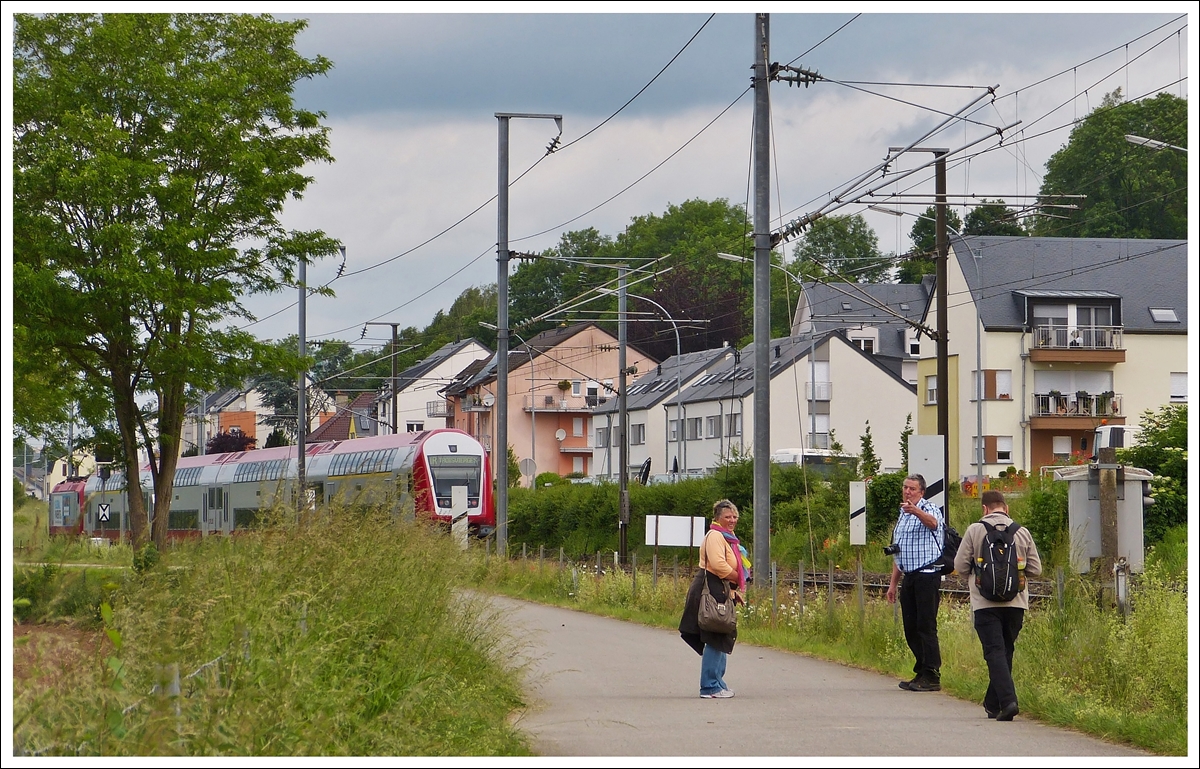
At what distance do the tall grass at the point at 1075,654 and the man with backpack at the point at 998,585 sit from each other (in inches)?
14.5

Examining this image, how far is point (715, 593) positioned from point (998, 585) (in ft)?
8.31

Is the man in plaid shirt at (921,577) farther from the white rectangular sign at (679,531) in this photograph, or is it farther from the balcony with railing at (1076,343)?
the balcony with railing at (1076,343)

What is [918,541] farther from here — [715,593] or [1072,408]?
[1072,408]

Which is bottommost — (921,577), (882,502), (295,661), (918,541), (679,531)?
(295,661)

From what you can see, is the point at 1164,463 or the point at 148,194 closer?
the point at 148,194

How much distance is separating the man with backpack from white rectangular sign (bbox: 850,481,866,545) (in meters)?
8.12

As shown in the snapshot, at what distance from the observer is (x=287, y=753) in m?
6.56

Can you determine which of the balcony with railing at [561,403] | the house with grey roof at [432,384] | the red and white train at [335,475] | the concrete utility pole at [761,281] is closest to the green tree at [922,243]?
the balcony with railing at [561,403]

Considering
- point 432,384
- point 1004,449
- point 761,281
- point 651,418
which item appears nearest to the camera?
point 761,281

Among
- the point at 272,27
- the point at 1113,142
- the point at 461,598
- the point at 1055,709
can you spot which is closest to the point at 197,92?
the point at 272,27

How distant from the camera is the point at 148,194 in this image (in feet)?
67.3

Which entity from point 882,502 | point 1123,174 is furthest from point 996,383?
point 882,502

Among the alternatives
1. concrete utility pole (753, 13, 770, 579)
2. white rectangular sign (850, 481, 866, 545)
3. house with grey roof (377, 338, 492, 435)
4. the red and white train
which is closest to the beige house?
house with grey roof (377, 338, 492, 435)

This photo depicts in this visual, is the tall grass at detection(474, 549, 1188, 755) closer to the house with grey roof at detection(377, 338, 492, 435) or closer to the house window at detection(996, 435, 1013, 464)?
the house window at detection(996, 435, 1013, 464)
